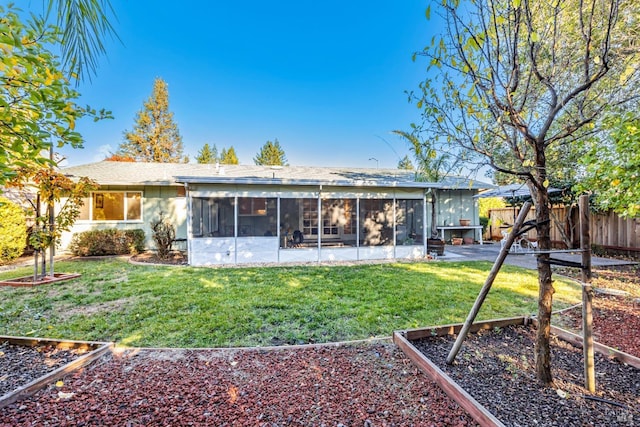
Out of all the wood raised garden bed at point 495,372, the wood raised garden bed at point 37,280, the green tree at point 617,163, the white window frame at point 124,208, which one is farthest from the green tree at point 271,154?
the wood raised garden bed at point 495,372

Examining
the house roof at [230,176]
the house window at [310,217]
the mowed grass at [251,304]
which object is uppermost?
the house roof at [230,176]

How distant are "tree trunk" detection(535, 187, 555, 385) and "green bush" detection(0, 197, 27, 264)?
1188cm

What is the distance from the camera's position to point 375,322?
405 cm

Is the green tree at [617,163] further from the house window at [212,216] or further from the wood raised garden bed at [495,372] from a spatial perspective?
the house window at [212,216]

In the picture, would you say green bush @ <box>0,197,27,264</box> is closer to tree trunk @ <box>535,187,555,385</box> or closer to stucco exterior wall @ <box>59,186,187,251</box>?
stucco exterior wall @ <box>59,186,187,251</box>

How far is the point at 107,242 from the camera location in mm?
10375

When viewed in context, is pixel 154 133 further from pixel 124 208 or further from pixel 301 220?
pixel 301 220

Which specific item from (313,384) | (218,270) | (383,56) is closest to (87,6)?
(313,384)

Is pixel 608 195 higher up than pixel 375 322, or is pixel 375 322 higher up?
pixel 608 195

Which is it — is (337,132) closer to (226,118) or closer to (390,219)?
(226,118)

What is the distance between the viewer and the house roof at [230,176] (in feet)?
28.0

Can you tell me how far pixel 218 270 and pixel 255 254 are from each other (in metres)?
1.41

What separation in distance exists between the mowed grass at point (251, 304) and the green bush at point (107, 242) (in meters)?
2.75

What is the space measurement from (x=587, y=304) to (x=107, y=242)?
12967 millimetres
